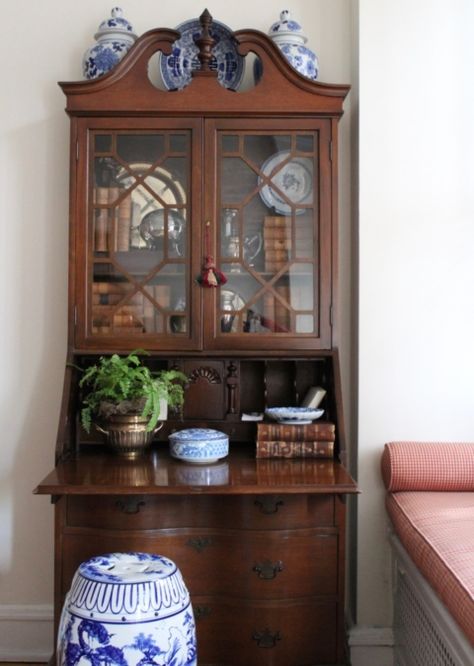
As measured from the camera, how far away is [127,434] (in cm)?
243

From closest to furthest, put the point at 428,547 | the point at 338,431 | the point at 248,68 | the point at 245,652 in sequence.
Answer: the point at 428,547
the point at 245,652
the point at 338,431
the point at 248,68

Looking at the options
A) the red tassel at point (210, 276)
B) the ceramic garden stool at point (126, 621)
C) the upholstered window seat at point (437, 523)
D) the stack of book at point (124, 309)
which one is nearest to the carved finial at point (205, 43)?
the red tassel at point (210, 276)

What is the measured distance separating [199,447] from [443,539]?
2.53 feet

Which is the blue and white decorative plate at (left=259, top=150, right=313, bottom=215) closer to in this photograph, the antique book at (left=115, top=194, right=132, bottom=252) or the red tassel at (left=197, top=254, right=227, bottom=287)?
the red tassel at (left=197, top=254, right=227, bottom=287)

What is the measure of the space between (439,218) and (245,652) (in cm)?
150

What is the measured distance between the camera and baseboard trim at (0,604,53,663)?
2727 mm

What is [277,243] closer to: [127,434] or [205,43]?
[205,43]

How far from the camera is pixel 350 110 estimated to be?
9.02ft

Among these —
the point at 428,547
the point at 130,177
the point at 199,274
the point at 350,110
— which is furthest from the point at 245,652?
the point at 350,110

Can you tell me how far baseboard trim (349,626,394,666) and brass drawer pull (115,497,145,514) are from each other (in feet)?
3.01

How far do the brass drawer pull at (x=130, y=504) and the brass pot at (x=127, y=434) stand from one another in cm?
27

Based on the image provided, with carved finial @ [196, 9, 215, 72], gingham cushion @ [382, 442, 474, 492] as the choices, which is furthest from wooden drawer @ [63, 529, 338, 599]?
carved finial @ [196, 9, 215, 72]

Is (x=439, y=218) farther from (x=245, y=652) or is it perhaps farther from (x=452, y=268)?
(x=245, y=652)

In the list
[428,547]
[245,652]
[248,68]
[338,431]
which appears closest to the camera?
[428,547]
